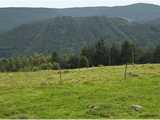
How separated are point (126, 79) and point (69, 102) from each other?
1085 centimetres

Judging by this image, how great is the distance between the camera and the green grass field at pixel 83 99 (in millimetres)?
20859

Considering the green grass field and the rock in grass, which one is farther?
the rock in grass

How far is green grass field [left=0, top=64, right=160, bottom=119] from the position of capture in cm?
2086

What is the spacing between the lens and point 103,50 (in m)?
116

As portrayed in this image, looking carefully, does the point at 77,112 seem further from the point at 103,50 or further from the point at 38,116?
the point at 103,50

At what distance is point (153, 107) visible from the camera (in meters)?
22.1

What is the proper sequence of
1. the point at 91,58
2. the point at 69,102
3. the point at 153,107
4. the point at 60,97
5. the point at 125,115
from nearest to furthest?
the point at 125,115
the point at 153,107
the point at 69,102
the point at 60,97
the point at 91,58

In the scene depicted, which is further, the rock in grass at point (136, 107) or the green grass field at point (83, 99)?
the rock in grass at point (136, 107)

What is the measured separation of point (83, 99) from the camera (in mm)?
24906

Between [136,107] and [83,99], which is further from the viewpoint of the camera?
[83,99]

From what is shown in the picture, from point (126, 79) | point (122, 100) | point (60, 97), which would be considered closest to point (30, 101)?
point (60, 97)

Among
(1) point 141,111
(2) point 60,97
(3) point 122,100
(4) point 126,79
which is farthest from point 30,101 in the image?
(4) point 126,79

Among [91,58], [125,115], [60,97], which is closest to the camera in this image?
[125,115]

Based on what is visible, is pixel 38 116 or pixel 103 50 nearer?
pixel 38 116
